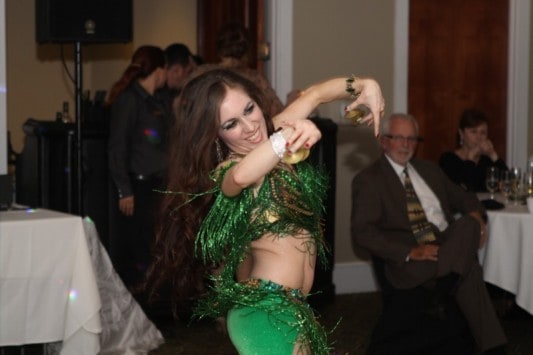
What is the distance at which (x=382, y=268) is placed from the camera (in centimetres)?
471

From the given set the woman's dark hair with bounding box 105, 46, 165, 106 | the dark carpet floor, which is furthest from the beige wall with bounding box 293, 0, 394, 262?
the woman's dark hair with bounding box 105, 46, 165, 106

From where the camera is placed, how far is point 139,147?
17.6 feet

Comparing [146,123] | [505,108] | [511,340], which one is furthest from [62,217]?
[505,108]

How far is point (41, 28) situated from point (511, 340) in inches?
116

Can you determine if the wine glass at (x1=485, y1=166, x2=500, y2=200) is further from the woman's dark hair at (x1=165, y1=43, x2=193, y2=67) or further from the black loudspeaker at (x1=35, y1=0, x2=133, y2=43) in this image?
the black loudspeaker at (x1=35, y1=0, x2=133, y2=43)

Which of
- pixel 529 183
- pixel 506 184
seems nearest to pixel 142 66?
pixel 506 184

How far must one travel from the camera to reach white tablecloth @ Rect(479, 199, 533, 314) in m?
4.65

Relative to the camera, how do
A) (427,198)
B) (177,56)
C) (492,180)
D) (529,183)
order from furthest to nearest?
(177,56) < (492,180) < (529,183) < (427,198)

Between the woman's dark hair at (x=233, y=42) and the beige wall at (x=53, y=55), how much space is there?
4.08 m

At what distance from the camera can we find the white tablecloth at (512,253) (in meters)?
4.65

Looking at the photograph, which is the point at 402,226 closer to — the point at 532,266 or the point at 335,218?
the point at 532,266

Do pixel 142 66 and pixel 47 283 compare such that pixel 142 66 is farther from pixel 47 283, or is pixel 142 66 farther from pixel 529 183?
pixel 529 183

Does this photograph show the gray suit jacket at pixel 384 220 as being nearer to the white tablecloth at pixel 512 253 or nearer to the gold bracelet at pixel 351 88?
the white tablecloth at pixel 512 253

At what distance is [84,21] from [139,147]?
2.37 feet
